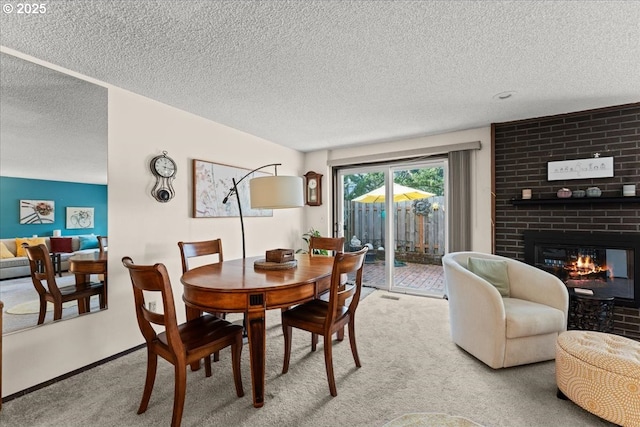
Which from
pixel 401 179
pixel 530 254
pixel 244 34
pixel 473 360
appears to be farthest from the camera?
pixel 401 179

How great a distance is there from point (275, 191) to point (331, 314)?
1.05 meters

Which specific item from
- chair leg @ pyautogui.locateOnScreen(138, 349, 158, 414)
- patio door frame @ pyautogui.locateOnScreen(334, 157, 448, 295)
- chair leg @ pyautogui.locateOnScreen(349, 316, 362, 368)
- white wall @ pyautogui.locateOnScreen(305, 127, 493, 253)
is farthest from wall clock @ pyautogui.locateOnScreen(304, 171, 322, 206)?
chair leg @ pyautogui.locateOnScreen(138, 349, 158, 414)

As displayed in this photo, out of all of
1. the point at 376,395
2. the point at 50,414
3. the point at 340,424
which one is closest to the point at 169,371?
the point at 50,414

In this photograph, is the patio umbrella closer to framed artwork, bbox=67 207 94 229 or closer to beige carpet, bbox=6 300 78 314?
framed artwork, bbox=67 207 94 229

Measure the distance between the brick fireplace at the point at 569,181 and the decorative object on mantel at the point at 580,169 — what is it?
52 mm

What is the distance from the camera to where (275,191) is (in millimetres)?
2260

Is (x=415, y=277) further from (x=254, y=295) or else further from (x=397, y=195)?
(x=254, y=295)

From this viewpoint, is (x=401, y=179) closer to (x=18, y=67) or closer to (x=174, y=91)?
(x=174, y=91)

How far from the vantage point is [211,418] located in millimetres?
1606

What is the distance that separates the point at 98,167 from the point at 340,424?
264cm

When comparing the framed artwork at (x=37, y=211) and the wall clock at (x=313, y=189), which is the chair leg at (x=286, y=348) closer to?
the framed artwork at (x=37, y=211)

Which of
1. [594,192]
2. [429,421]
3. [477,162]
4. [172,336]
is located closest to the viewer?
[172,336]

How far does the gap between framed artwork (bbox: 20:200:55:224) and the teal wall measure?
0.07 feet

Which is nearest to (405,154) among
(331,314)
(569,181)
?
(569,181)
